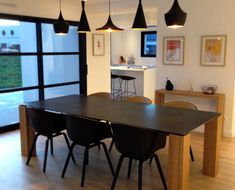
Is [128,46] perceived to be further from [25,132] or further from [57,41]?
[25,132]

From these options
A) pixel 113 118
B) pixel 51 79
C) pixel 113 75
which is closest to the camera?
pixel 113 118

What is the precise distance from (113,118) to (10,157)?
1.83 m

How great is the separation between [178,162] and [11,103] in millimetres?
3884

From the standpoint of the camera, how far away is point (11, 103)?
18.2 feet

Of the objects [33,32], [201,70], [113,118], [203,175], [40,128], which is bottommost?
[203,175]

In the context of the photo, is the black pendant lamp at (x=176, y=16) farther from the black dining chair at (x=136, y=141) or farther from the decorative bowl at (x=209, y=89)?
the decorative bowl at (x=209, y=89)

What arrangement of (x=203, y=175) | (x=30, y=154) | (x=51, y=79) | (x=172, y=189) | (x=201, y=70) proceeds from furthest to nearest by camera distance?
(x=51, y=79) → (x=201, y=70) → (x=30, y=154) → (x=203, y=175) → (x=172, y=189)

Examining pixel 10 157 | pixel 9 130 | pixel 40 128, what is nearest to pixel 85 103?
pixel 40 128

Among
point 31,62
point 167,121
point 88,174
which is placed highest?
point 31,62

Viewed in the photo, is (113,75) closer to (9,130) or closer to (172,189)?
(9,130)

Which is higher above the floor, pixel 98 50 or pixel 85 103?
pixel 98 50

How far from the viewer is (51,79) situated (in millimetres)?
6176

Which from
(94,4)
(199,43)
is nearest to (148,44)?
(94,4)

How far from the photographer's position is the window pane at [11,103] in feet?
17.7
